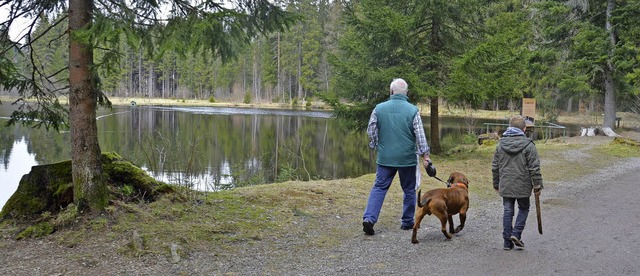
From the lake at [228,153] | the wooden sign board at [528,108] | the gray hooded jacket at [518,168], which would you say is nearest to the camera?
the gray hooded jacket at [518,168]

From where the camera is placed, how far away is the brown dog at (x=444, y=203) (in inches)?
193

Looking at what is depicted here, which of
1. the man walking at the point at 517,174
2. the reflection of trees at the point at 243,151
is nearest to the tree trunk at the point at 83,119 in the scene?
the man walking at the point at 517,174

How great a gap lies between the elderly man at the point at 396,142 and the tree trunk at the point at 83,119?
2933mm

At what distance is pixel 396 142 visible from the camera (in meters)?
5.16

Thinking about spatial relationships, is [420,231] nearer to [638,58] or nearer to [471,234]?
[471,234]

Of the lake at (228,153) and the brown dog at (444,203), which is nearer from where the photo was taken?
the brown dog at (444,203)

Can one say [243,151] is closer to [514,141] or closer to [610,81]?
[610,81]

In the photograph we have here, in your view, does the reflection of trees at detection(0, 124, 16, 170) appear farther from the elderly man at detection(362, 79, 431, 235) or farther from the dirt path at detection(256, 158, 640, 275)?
the dirt path at detection(256, 158, 640, 275)

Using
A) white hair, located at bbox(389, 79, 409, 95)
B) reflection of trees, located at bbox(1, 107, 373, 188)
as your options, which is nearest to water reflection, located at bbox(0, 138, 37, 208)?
reflection of trees, located at bbox(1, 107, 373, 188)

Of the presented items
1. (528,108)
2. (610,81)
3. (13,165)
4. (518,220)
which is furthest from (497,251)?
(610,81)

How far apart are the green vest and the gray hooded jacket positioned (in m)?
0.93

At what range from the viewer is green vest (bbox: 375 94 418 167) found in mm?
5137

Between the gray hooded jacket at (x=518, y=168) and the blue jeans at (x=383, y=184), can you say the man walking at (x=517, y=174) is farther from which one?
the blue jeans at (x=383, y=184)

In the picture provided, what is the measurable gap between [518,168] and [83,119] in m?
4.43
